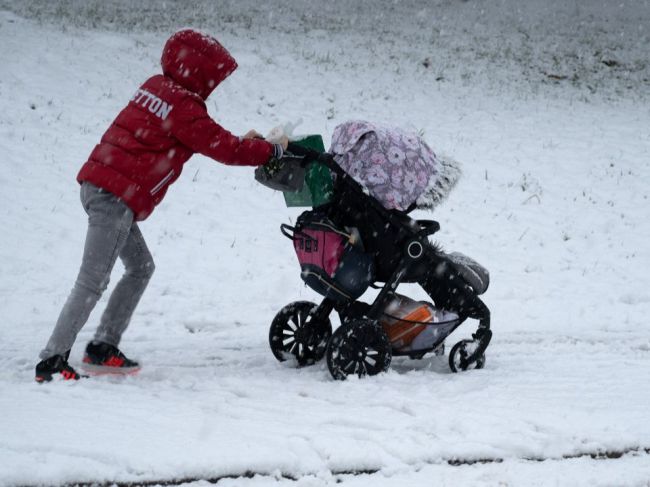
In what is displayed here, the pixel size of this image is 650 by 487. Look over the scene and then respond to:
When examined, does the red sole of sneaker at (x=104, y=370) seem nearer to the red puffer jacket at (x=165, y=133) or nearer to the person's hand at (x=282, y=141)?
the red puffer jacket at (x=165, y=133)

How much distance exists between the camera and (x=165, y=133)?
3.74m

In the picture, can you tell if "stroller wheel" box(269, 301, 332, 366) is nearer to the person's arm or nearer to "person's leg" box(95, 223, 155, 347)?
"person's leg" box(95, 223, 155, 347)

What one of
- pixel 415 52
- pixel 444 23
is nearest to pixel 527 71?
pixel 415 52

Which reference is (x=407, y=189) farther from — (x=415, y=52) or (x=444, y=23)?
(x=444, y=23)

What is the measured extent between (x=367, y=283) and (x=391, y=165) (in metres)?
0.78

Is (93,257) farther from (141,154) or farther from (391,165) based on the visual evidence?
(391,165)

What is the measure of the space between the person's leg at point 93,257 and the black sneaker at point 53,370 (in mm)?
34

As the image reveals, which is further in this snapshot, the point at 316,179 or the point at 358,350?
the point at 316,179

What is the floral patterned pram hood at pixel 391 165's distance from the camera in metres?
4.17

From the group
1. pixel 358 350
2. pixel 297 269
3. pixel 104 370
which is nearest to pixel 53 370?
pixel 104 370

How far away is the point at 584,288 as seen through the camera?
741cm

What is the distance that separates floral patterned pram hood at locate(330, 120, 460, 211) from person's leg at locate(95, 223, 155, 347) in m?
1.39

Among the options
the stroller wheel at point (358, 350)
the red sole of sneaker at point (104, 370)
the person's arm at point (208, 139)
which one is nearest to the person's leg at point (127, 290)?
the red sole of sneaker at point (104, 370)

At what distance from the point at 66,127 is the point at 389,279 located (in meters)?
7.48
